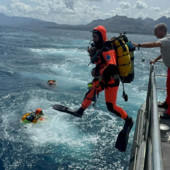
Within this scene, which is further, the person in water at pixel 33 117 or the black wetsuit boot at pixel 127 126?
the person in water at pixel 33 117

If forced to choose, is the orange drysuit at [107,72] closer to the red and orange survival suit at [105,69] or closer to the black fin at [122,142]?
the red and orange survival suit at [105,69]

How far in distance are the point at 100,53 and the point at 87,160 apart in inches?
313

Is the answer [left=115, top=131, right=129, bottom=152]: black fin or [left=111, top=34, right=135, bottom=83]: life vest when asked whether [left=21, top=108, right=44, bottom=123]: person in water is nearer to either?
[left=115, top=131, right=129, bottom=152]: black fin

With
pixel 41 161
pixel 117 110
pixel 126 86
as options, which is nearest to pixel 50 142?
pixel 41 161

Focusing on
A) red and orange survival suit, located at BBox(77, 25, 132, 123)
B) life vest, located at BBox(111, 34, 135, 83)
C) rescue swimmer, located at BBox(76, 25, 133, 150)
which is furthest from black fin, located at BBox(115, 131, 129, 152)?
life vest, located at BBox(111, 34, 135, 83)

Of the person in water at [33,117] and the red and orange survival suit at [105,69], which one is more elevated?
the red and orange survival suit at [105,69]

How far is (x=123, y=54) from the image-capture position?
427 cm

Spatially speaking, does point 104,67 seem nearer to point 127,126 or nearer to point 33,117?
point 127,126

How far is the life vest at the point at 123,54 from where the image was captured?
427 cm

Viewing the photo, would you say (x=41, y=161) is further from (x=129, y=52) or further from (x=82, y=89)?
(x=82, y=89)

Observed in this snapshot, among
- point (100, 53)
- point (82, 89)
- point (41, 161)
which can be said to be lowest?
point (41, 161)

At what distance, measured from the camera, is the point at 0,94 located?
18.4 m

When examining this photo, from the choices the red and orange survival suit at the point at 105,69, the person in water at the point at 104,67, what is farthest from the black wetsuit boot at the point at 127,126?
the red and orange survival suit at the point at 105,69

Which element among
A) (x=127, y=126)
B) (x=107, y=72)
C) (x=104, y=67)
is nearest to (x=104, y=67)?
(x=104, y=67)
